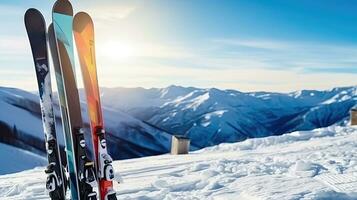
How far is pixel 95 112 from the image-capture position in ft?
17.2

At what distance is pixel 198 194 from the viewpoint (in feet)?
20.5

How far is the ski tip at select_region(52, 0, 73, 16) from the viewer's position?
5438 millimetres

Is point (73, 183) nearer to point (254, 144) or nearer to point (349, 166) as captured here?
point (349, 166)

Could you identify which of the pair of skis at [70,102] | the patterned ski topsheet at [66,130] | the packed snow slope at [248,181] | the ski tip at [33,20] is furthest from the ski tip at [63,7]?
the packed snow slope at [248,181]

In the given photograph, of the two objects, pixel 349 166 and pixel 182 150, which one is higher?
pixel 349 166

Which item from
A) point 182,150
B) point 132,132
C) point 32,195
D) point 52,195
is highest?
point 52,195

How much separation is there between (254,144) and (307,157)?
4455 mm

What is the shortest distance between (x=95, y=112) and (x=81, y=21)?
116 centimetres

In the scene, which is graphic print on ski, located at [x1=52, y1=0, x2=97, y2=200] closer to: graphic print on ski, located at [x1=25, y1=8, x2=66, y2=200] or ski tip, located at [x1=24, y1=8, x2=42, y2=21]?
graphic print on ski, located at [x1=25, y1=8, x2=66, y2=200]

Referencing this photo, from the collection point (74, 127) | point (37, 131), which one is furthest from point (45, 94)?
point (37, 131)

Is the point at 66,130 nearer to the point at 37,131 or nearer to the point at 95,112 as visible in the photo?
the point at 95,112

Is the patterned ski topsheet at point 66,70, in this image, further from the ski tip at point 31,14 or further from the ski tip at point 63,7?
the ski tip at point 31,14

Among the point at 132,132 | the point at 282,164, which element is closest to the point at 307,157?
the point at 282,164

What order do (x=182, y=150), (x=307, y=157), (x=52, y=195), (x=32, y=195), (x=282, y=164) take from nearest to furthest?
1. (x=52, y=195)
2. (x=32, y=195)
3. (x=282, y=164)
4. (x=307, y=157)
5. (x=182, y=150)
